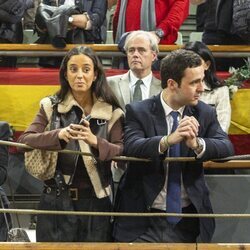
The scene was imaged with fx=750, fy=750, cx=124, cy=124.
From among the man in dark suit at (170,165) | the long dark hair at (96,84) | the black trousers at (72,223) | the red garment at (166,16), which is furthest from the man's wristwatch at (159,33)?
the black trousers at (72,223)

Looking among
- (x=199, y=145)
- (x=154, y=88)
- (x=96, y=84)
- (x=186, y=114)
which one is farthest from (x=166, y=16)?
(x=199, y=145)

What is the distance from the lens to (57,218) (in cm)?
392

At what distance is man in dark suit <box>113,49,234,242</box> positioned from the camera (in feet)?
12.4

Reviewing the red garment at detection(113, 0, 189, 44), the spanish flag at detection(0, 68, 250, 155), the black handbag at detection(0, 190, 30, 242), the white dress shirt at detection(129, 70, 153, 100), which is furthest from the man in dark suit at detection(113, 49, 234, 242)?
the red garment at detection(113, 0, 189, 44)

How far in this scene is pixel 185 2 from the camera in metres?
5.83

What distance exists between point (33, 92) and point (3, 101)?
24 centimetres

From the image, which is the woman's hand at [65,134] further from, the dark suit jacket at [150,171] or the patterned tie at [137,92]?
the patterned tie at [137,92]

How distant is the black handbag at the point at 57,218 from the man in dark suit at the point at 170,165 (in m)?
0.25

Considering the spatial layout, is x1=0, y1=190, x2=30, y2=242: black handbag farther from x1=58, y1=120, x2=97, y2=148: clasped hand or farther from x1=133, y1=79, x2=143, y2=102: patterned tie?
x1=133, y1=79, x2=143, y2=102: patterned tie

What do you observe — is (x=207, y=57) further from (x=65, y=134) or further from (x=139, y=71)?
(x=65, y=134)

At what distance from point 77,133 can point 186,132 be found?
53 centimetres

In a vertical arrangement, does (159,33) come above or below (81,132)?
above

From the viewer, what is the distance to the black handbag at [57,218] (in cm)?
388

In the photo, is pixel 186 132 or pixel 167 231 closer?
pixel 186 132
